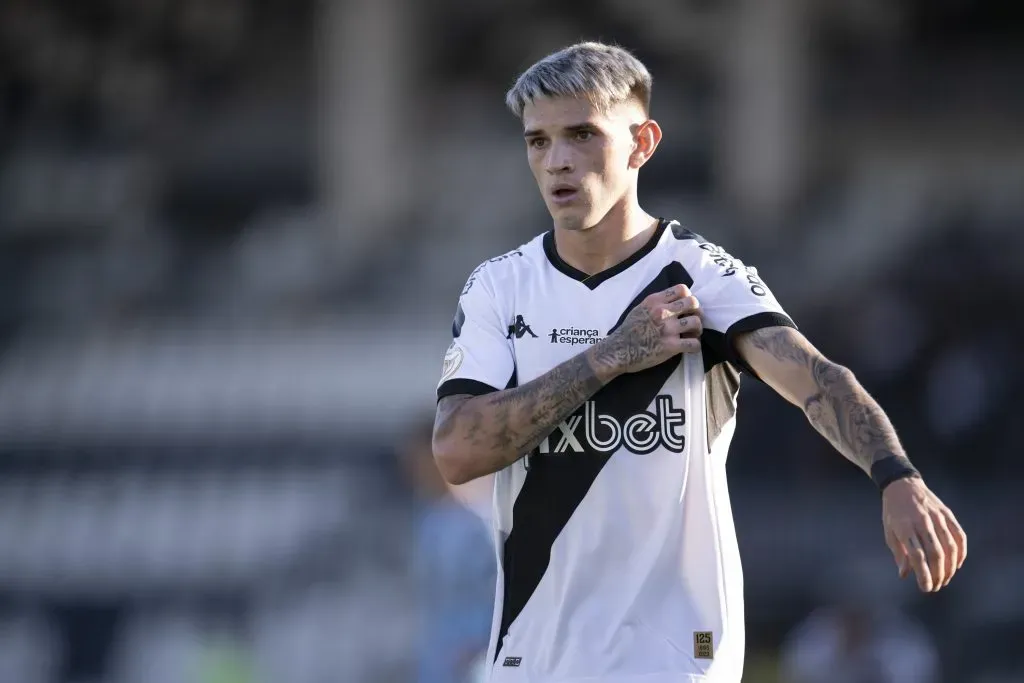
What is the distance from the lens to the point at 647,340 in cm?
341

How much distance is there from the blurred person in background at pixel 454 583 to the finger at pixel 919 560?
3.62m

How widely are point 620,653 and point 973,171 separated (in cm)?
1111

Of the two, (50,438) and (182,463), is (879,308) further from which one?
(50,438)

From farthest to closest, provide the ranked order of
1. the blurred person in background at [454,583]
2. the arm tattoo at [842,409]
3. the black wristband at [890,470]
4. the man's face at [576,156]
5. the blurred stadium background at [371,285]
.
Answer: the blurred stadium background at [371,285] → the blurred person in background at [454,583] → the man's face at [576,156] → the arm tattoo at [842,409] → the black wristband at [890,470]

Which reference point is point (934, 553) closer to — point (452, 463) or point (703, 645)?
point (703, 645)

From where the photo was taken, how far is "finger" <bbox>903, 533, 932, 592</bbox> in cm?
289

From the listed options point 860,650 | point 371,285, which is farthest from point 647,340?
point 371,285

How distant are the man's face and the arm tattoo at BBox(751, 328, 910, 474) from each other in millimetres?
527

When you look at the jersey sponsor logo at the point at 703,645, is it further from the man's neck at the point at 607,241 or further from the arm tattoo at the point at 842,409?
the man's neck at the point at 607,241

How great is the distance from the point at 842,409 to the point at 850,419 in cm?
3

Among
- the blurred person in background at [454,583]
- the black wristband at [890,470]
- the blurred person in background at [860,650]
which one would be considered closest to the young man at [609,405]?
the black wristband at [890,470]

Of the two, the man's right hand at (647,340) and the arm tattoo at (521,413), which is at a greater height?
the man's right hand at (647,340)

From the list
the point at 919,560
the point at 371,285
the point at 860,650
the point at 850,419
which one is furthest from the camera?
the point at 371,285

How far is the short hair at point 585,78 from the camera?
11.8 ft
